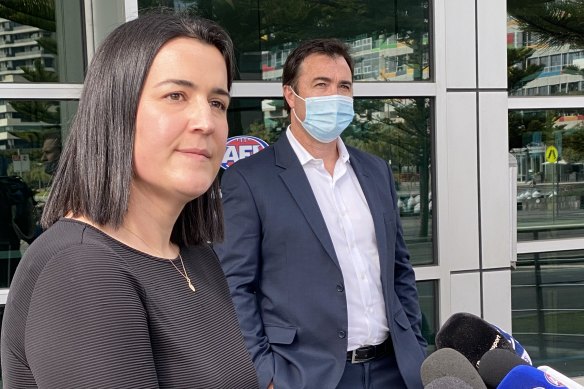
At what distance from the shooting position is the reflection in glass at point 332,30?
4328 mm

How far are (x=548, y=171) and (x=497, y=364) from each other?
13.0 feet

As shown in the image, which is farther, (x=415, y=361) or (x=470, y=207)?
(x=470, y=207)

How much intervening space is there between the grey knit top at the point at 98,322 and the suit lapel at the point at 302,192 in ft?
4.82

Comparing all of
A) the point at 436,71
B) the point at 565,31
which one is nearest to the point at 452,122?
the point at 436,71

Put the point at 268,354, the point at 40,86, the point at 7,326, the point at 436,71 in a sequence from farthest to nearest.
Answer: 1. the point at 436,71
2. the point at 40,86
3. the point at 268,354
4. the point at 7,326

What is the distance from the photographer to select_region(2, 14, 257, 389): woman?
41.9 inches

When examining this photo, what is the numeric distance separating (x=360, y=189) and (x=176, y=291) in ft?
5.93

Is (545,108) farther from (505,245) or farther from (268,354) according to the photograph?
(268,354)

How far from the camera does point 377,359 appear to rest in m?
2.86

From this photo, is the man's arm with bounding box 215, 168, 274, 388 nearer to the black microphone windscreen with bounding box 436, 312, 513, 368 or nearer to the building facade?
the black microphone windscreen with bounding box 436, 312, 513, 368

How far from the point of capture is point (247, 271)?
2.76 metres

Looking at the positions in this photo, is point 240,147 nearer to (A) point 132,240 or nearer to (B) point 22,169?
(B) point 22,169

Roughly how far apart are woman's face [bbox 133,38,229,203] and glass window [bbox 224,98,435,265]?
3.33 m

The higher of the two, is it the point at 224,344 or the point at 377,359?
the point at 224,344
